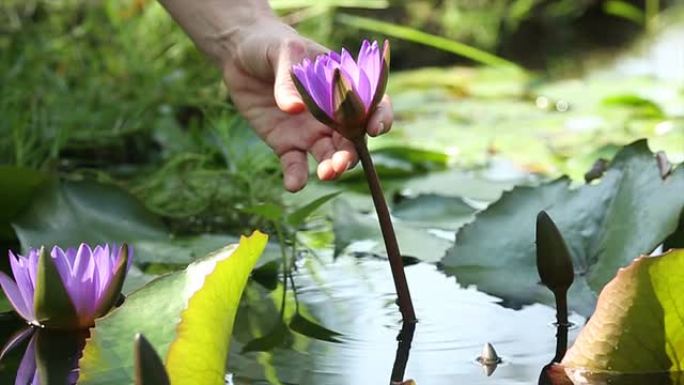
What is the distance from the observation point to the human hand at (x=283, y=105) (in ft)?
3.65

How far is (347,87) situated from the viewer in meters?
1.02

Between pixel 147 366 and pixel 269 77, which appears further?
pixel 269 77

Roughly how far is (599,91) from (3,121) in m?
1.41

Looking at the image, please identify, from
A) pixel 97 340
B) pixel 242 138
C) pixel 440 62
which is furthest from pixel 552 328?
pixel 440 62

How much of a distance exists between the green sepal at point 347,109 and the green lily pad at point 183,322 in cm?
16

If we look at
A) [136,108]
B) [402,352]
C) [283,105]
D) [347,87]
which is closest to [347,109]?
[347,87]

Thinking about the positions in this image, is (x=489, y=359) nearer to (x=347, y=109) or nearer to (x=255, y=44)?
(x=347, y=109)

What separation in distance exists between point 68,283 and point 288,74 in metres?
0.28

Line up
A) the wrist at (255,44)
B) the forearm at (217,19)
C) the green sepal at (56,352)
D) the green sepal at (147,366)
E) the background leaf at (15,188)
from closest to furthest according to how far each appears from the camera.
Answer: the green sepal at (147,366), the green sepal at (56,352), the wrist at (255,44), the forearm at (217,19), the background leaf at (15,188)

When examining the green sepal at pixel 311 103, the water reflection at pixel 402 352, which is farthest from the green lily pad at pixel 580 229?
the green sepal at pixel 311 103

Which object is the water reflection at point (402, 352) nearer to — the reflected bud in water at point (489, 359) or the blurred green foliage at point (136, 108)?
the reflected bud in water at point (489, 359)

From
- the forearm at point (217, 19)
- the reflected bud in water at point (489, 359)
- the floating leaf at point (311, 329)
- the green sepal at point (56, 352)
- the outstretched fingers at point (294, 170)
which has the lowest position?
the green sepal at point (56, 352)

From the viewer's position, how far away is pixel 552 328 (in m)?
1.23

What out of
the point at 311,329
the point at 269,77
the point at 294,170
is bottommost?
the point at 311,329
